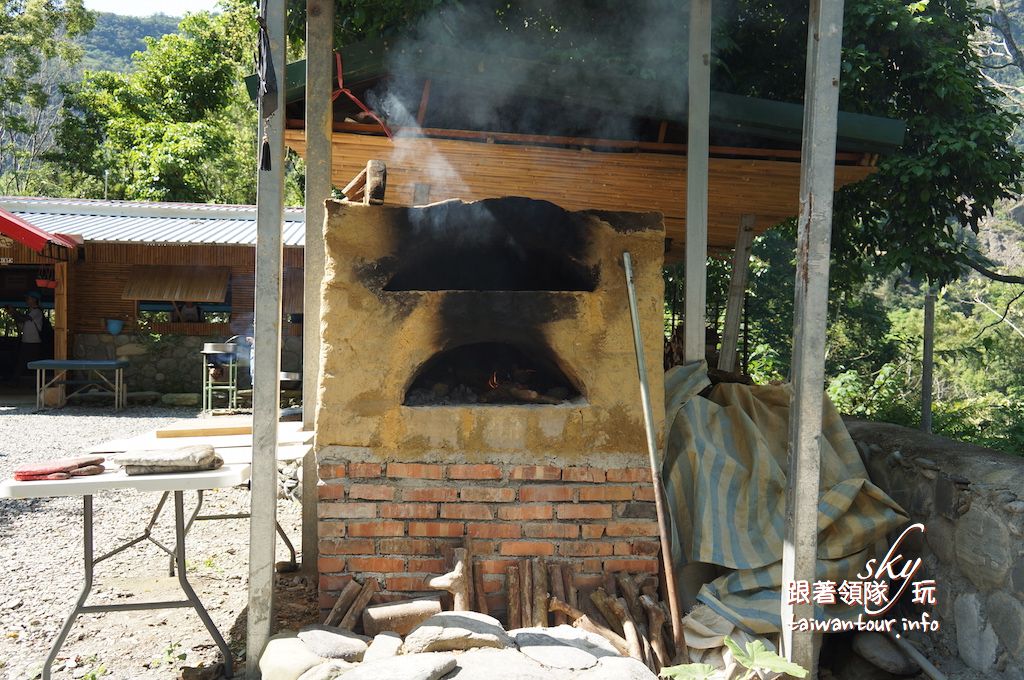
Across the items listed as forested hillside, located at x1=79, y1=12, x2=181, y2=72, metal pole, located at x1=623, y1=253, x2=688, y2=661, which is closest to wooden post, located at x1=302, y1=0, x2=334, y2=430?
metal pole, located at x1=623, y1=253, x2=688, y2=661

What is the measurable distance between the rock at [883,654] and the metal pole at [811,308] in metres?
0.63

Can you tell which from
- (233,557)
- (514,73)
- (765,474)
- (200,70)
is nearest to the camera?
(765,474)

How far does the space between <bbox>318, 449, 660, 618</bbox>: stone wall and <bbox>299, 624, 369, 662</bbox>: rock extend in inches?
13.7

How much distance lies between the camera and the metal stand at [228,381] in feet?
37.8

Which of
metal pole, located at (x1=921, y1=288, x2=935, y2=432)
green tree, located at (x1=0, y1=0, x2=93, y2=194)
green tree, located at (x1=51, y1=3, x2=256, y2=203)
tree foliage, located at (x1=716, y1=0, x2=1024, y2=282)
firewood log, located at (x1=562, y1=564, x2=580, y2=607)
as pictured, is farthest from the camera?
green tree, located at (x1=51, y1=3, x2=256, y2=203)

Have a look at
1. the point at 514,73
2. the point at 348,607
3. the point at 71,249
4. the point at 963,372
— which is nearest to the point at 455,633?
the point at 348,607

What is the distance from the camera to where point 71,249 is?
12820 millimetres

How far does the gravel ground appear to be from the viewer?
3551 millimetres

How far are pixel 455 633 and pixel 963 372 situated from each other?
19.8 m

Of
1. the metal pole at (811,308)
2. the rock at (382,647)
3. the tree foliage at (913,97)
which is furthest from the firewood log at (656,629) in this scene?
the tree foliage at (913,97)

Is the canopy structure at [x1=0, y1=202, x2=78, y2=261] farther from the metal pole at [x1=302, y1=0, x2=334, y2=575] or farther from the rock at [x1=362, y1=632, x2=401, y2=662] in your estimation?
the rock at [x1=362, y1=632, x2=401, y2=662]

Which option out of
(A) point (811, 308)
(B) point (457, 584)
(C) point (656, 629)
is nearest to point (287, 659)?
(B) point (457, 584)

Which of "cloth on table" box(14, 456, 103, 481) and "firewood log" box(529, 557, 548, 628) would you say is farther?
"firewood log" box(529, 557, 548, 628)

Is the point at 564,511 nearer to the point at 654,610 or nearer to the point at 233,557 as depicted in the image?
the point at 654,610
